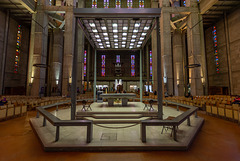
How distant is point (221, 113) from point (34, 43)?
20.8 metres

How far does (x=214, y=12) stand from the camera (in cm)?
1730

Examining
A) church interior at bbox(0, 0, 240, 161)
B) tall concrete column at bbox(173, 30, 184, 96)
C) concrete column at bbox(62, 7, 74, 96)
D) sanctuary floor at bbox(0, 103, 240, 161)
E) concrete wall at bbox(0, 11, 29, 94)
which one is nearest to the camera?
sanctuary floor at bbox(0, 103, 240, 161)

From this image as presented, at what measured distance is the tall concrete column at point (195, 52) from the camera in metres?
15.1

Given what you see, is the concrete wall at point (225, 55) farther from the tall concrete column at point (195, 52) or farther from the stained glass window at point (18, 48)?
the stained glass window at point (18, 48)

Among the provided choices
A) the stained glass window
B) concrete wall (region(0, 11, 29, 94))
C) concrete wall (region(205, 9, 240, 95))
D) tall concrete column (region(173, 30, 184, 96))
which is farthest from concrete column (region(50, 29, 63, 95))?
concrete wall (region(205, 9, 240, 95))

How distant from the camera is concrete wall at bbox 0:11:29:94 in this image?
54.6ft

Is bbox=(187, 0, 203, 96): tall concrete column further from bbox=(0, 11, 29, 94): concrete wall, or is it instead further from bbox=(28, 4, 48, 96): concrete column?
bbox=(0, 11, 29, 94): concrete wall

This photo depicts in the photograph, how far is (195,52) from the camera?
50.8 ft

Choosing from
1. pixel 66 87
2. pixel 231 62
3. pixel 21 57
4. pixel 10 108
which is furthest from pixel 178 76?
pixel 21 57

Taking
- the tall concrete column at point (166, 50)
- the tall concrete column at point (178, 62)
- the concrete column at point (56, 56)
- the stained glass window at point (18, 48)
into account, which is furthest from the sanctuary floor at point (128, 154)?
the stained glass window at point (18, 48)

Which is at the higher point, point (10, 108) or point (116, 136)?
point (10, 108)

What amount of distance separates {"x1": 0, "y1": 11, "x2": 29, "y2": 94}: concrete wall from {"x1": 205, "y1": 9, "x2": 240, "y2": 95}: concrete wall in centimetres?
3292

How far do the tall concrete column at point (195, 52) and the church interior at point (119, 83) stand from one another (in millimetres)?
136

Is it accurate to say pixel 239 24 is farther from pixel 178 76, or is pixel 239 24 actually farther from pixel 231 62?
pixel 178 76
